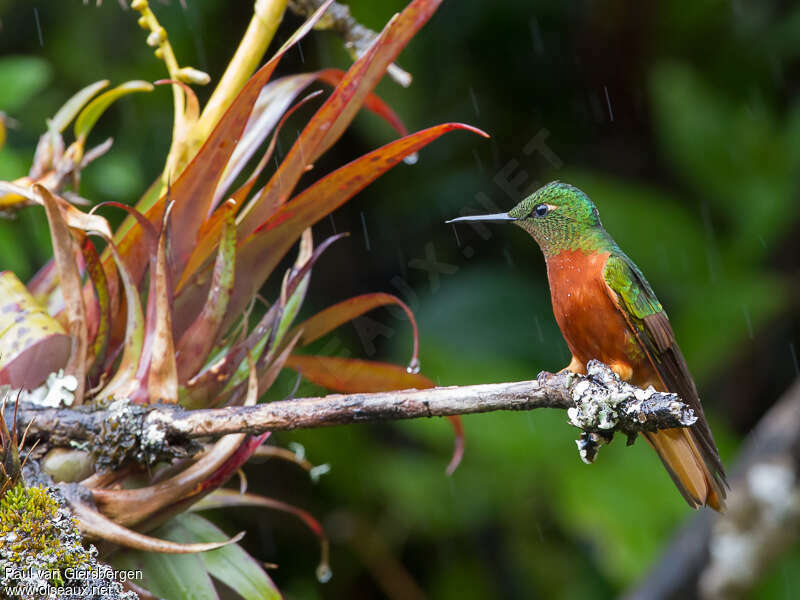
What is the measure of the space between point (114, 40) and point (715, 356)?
11.1ft

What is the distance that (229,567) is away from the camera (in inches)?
60.7

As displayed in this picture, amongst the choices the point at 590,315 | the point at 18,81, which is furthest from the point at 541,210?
the point at 18,81

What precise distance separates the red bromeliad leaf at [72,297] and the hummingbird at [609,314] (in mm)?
768

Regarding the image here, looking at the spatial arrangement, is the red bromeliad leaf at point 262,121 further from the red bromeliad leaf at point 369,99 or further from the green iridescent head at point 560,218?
the green iridescent head at point 560,218

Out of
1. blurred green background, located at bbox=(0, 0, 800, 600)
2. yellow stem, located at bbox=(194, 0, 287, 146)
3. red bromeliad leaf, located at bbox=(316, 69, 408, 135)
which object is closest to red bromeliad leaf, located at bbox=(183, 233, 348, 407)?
yellow stem, located at bbox=(194, 0, 287, 146)

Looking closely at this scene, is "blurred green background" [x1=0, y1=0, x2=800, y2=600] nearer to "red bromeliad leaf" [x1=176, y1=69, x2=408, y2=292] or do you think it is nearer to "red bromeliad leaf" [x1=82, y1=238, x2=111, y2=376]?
"red bromeliad leaf" [x1=176, y1=69, x2=408, y2=292]

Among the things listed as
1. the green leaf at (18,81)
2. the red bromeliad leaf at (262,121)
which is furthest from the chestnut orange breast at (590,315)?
the green leaf at (18,81)

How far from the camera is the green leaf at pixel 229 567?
59.7 inches

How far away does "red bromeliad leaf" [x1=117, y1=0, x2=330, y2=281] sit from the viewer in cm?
146

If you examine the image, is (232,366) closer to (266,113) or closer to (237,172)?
(237,172)

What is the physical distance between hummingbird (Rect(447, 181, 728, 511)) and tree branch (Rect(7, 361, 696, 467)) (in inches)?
14.4

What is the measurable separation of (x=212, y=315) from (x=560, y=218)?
0.74 m

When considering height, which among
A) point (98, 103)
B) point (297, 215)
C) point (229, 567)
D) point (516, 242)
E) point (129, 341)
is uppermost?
point (98, 103)

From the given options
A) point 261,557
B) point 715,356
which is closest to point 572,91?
point 715,356
